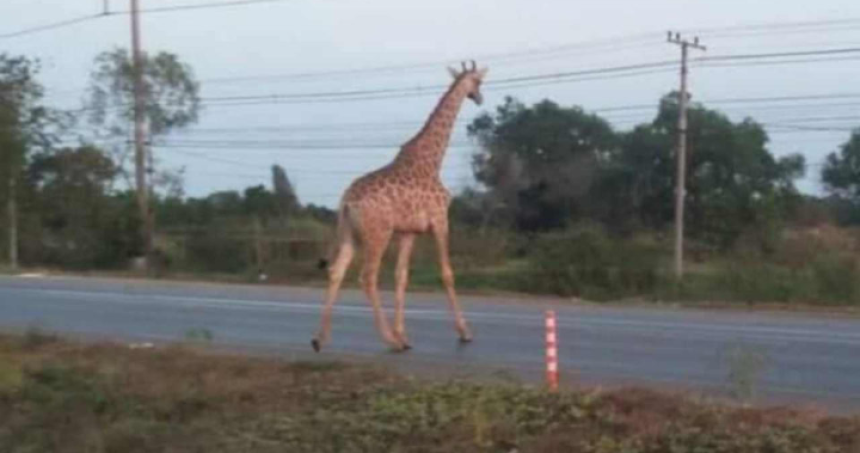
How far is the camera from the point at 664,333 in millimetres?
24422

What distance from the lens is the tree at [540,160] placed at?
228 feet

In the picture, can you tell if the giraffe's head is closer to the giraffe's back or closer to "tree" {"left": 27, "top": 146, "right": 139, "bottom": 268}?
the giraffe's back

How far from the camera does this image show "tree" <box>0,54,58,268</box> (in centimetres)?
2541

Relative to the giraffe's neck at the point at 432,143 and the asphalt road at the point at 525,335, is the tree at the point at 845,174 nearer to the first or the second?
the asphalt road at the point at 525,335

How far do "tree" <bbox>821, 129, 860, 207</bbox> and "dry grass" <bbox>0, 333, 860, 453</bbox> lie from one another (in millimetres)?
61360

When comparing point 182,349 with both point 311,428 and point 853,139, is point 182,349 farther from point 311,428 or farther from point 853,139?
point 853,139

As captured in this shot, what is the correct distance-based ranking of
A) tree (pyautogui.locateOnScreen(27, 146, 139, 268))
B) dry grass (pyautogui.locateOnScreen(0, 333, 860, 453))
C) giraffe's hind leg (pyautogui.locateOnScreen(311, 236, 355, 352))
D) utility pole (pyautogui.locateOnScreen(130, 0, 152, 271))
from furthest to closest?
utility pole (pyautogui.locateOnScreen(130, 0, 152, 271))
tree (pyautogui.locateOnScreen(27, 146, 139, 268))
giraffe's hind leg (pyautogui.locateOnScreen(311, 236, 355, 352))
dry grass (pyautogui.locateOnScreen(0, 333, 860, 453))

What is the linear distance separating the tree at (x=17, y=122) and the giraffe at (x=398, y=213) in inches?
262

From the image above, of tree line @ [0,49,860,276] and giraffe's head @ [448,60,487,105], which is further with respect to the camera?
tree line @ [0,49,860,276]

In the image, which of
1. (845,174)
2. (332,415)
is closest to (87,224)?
(845,174)

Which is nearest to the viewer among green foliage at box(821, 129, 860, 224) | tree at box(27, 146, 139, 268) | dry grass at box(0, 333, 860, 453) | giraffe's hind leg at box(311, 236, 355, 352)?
dry grass at box(0, 333, 860, 453)

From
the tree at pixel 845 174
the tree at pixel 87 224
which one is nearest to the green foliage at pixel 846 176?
the tree at pixel 845 174

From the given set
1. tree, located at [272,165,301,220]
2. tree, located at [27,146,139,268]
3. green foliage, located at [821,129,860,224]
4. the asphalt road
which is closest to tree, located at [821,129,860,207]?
green foliage, located at [821,129,860,224]

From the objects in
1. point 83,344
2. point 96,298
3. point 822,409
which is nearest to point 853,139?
point 96,298
